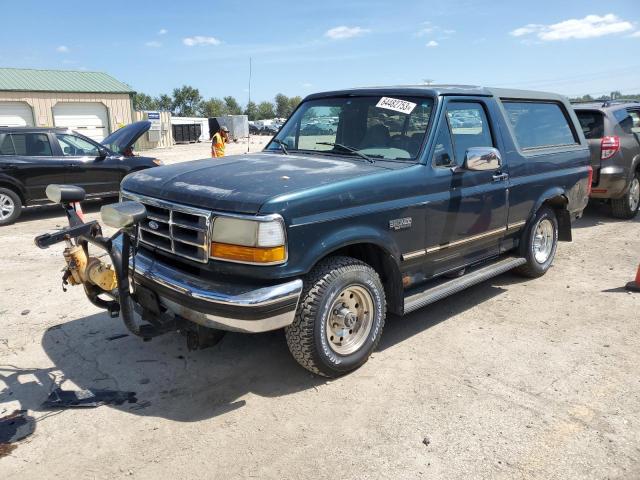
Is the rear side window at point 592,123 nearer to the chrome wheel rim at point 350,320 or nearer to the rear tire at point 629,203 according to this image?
the rear tire at point 629,203

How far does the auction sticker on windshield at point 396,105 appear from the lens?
4.32 meters

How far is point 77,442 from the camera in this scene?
2992 mm

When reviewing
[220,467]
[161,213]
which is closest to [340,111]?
[161,213]

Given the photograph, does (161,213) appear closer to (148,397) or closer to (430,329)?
(148,397)

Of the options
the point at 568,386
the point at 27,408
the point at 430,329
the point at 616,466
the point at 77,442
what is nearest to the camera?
the point at 616,466

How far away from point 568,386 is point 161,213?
3138mm

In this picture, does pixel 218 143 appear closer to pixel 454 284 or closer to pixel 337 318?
pixel 454 284

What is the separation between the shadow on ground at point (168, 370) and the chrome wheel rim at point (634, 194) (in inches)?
241

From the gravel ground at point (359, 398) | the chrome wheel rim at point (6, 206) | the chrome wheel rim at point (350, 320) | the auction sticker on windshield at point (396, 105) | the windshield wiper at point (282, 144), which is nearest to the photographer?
the gravel ground at point (359, 398)

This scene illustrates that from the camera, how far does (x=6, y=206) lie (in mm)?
9391

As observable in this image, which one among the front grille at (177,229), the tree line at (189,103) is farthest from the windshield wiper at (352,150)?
the tree line at (189,103)

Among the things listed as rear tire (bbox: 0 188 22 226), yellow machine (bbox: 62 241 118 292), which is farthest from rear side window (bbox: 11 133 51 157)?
yellow machine (bbox: 62 241 118 292)

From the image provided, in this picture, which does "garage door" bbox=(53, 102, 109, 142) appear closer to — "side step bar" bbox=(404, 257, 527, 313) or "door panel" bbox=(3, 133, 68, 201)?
"door panel" bbox=(3, 133, 68, 201)

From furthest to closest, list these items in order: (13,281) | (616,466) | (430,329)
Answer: (13,281) → (430,329) → (616,466)
